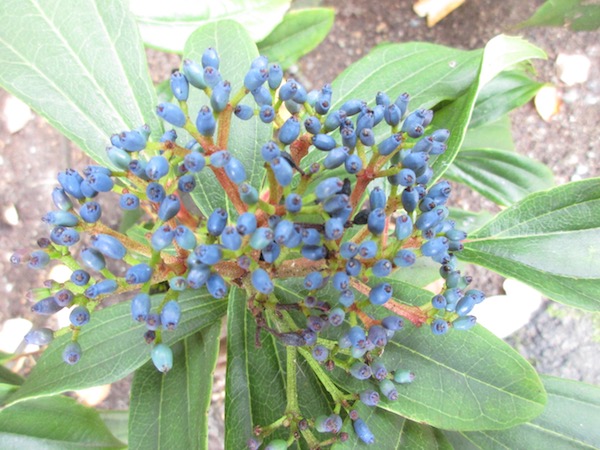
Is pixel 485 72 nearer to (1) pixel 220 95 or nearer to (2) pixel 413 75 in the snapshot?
(2) pixel 413 75

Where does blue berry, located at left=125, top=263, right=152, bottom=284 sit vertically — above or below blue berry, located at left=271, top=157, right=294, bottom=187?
below

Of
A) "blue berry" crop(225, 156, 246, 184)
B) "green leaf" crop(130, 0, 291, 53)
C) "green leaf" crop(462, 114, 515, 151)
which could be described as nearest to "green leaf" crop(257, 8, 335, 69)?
"green leaf" crop(130, 0, 291, 53)

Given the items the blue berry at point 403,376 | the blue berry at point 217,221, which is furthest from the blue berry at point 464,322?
the blue berry at point 217,221

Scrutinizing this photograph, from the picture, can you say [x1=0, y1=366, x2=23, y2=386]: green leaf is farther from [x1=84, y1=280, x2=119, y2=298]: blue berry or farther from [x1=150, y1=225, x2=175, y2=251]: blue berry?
[x1=150, y1=225, x2=175, y2=251]: blue berry

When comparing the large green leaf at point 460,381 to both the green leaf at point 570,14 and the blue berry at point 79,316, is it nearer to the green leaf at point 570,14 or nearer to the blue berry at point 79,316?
the blue berry at point 79,316

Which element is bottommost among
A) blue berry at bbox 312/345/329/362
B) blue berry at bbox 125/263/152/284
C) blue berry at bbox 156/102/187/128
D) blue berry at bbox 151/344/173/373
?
blue berry at bbox 312/345/329/362

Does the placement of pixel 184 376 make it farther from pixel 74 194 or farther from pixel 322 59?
pixel 322 59
